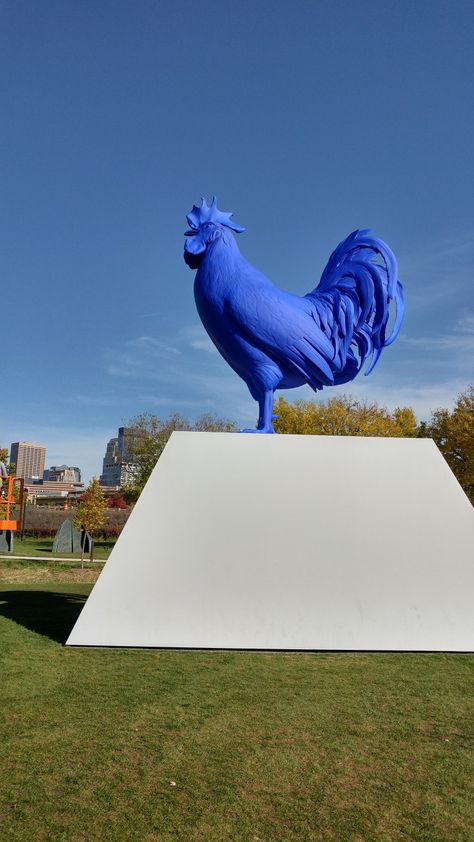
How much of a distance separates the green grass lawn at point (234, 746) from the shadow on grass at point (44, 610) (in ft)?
3.45

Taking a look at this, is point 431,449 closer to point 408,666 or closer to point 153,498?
point 408,666

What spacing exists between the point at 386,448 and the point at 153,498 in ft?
8.74

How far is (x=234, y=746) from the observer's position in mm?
3811

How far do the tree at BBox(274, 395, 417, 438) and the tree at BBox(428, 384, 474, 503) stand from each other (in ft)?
5.60

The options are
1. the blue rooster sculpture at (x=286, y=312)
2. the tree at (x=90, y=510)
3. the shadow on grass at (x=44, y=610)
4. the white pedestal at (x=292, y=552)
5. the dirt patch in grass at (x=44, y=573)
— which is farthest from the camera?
the tree at (x=90, y=510)

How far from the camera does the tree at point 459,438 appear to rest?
2398 cm

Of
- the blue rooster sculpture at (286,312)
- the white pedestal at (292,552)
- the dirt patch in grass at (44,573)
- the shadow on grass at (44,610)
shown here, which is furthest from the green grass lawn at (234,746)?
the dirt patch in grass at (44,573)

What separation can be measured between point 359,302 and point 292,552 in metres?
3.19

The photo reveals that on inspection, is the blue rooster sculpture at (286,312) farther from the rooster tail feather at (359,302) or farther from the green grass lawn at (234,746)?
the green grass lawn at (234,746)

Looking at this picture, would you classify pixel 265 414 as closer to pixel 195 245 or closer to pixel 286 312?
pixel 286 312

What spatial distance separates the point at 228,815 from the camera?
2.93 m

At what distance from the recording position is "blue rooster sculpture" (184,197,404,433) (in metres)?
7.04

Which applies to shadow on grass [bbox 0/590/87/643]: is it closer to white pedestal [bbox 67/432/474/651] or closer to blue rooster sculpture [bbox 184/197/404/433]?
white pedestal [bbox 67/432/474/651]

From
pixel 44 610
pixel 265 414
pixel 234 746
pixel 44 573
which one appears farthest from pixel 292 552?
pixel 44 573
